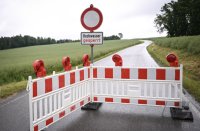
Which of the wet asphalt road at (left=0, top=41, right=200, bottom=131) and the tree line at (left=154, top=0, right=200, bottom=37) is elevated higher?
the tree line at (left=154, top=0, right=200, bottom=37)

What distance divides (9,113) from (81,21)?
3.10 m

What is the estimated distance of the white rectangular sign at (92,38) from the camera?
7.43 meters

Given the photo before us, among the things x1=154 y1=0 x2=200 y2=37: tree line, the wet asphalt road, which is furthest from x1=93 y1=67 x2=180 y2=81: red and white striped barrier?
x1=154 y1=0 x2=200 y2=37: tree line

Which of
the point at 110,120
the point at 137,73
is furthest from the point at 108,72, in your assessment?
the point at 110,120

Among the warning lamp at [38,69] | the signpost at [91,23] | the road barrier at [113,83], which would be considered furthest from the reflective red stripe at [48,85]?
the signpost at [91,23]

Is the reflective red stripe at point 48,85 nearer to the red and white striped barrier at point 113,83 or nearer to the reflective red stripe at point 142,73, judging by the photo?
the red and white striped barrier at point 113,83

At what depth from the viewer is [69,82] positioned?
20.2 ft

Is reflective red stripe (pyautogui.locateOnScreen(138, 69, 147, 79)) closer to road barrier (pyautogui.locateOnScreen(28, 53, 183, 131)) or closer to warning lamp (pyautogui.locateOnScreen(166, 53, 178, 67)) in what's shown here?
road barrier (pyautogui.locateOnScreen(28, 53, 183, 131))

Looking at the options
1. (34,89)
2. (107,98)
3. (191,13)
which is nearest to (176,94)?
(107,98)

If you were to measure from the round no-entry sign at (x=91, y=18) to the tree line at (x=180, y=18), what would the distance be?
59488 mm

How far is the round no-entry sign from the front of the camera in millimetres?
7625

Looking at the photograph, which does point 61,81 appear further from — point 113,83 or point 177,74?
point 177,74

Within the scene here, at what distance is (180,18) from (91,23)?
6683cm

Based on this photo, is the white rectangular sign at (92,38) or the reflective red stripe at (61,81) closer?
the reflective red stripe at (61,81)
